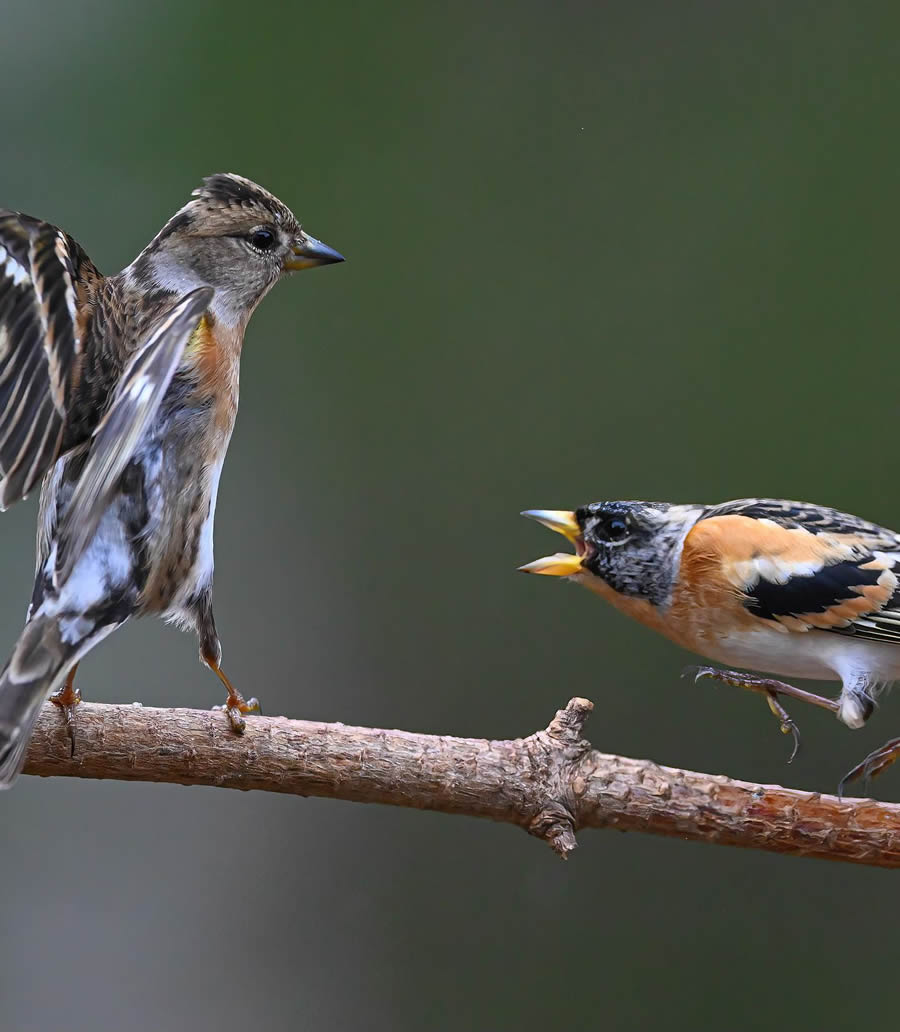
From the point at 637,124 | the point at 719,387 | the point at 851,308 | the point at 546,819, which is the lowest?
the point at 546,819

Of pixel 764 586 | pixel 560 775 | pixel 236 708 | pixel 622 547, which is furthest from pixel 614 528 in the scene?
pixel 236 708

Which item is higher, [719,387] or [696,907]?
[719,387]

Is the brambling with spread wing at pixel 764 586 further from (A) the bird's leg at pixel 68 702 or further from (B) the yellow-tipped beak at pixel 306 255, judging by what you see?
(A) the bird's leg at pixel 68 702

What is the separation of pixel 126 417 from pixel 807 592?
4.68 feet

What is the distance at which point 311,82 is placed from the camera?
489 cm

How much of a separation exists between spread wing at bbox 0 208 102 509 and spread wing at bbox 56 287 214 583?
11 cm

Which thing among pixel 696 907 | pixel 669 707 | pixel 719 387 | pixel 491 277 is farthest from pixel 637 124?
pixel 696 907

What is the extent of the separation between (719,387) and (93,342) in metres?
2.71

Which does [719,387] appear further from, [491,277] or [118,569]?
[118,569]

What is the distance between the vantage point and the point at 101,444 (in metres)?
2.20

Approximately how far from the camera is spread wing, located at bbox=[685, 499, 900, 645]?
2.62 m

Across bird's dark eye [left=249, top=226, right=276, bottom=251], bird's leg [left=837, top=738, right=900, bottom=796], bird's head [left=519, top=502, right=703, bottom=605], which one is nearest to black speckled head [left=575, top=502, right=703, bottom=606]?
bird's head [left=519, top=502, right=703, bottom=605]

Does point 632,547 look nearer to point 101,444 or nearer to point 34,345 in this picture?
point 101,444

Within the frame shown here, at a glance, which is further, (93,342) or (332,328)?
(332,328)
